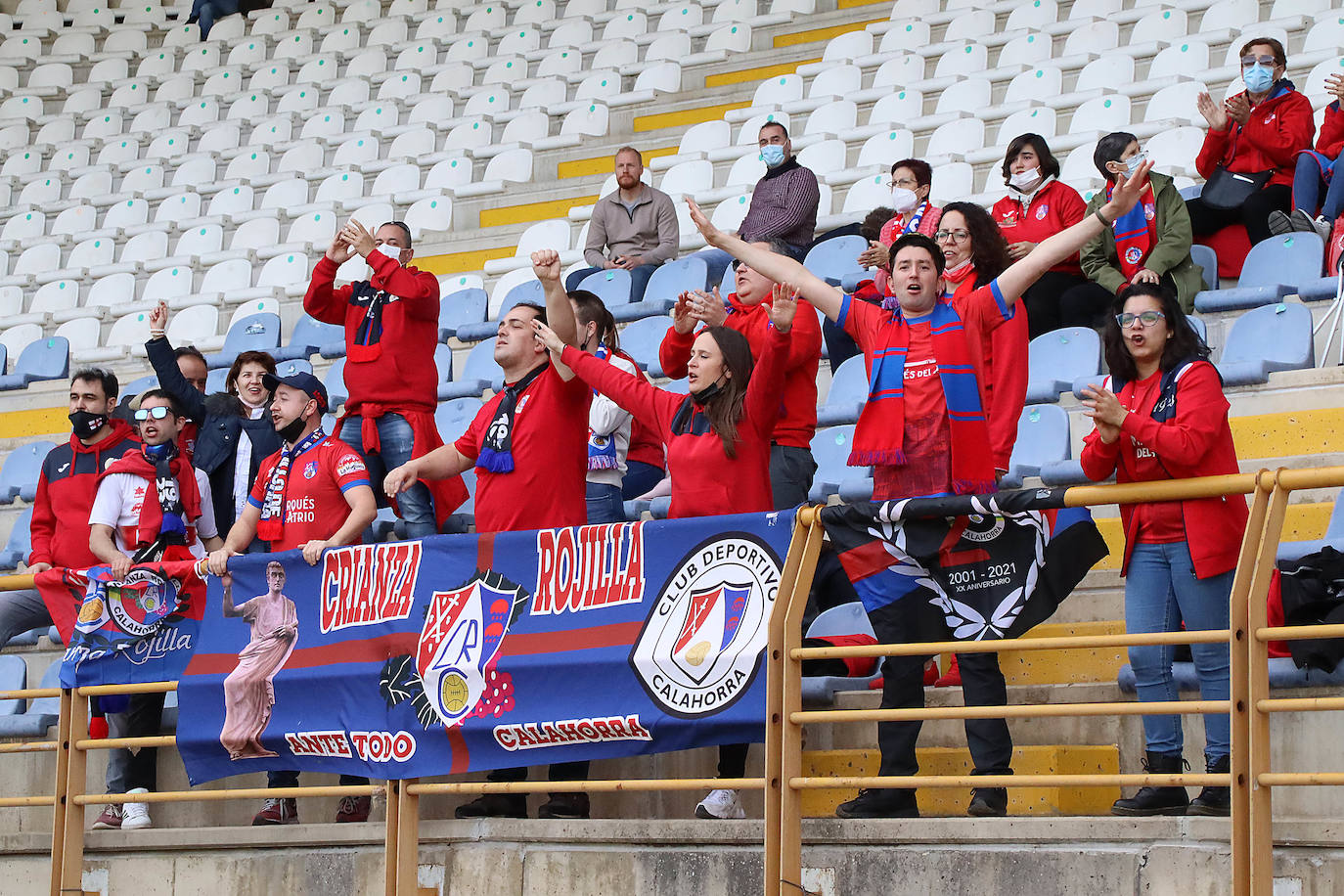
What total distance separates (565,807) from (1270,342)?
3.22 meters

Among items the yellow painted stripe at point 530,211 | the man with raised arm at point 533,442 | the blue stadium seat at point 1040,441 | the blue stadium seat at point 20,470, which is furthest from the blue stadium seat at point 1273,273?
the blue stadium seat at point 20,470

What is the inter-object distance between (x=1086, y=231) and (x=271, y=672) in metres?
2.95

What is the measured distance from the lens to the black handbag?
23.9ft

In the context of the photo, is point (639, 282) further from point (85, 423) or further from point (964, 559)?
point (964, 559)

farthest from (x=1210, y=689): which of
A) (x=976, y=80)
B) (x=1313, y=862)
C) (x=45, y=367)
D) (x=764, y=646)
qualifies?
(x=45, y=367)

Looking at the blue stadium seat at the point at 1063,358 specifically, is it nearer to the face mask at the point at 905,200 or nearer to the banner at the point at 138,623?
the face mask at the point at 905,200

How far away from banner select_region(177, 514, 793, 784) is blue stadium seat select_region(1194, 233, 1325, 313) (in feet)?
9.84

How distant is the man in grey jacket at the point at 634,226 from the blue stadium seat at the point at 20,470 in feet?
9.45

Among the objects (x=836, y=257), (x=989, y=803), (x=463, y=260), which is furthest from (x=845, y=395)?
(x=463, y=260)

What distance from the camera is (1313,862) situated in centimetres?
392

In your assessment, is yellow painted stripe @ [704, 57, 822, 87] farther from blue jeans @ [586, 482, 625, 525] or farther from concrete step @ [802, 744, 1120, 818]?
concrete step @ [802, 744, 1120, 818]

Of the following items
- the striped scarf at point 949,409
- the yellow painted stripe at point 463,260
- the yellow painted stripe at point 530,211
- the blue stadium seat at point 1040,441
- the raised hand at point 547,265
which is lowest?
the striped scarf at point 949,409

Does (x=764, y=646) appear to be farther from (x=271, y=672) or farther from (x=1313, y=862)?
(x=271, y=672)

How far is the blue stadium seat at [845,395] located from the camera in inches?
273
